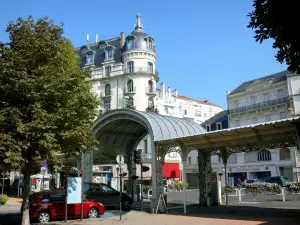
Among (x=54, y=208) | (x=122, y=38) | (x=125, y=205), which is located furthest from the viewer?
(x=122, y=38)

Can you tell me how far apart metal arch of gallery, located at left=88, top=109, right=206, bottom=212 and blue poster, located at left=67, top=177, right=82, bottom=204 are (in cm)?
396

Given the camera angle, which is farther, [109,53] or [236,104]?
[109,53]

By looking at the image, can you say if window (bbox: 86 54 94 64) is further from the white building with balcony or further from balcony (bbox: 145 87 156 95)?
the white building with balcony

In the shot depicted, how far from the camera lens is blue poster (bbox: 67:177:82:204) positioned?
14.1m

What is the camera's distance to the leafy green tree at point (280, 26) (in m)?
5.32

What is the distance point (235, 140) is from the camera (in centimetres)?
1484

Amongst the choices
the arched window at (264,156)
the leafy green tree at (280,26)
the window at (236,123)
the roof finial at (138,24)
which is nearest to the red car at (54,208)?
the leafy green tree at (280,26)

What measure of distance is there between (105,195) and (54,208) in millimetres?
4500

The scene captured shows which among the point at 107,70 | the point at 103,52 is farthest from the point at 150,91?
the point at 103,52

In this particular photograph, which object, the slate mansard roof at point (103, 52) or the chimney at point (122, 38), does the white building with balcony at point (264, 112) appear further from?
the chimney at point (122, 38)

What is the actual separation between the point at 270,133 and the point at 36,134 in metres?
9.38

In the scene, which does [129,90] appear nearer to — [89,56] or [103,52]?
[103,52]

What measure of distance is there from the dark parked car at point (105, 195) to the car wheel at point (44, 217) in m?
3.88

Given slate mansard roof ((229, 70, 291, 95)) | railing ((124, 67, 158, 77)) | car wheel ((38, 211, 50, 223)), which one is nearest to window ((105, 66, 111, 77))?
railing ((124, 67, 158, 77))
